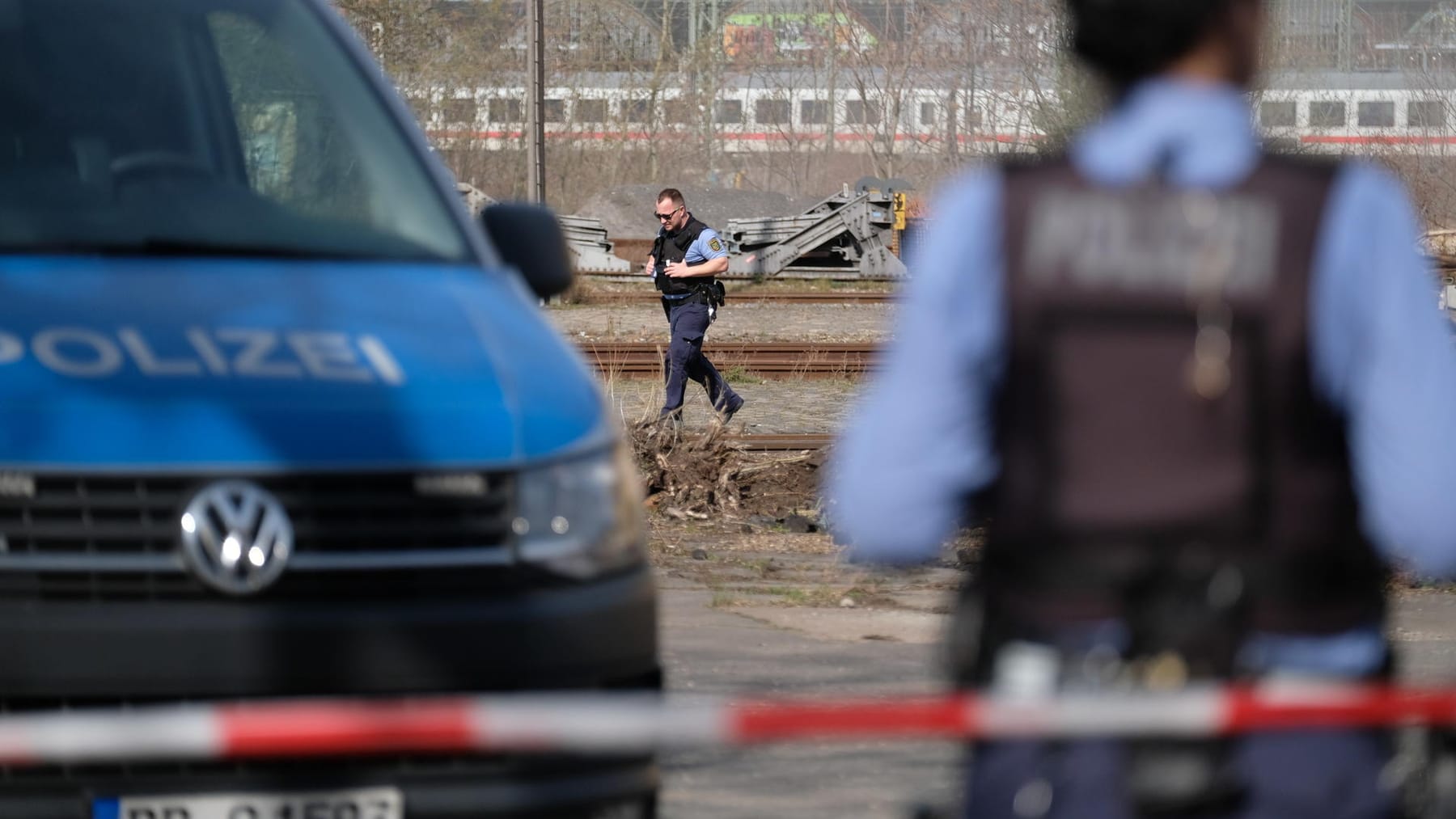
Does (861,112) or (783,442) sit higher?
(861,112)

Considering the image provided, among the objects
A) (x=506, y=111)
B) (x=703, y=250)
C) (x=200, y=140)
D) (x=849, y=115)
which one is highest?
(x=849, y=115)

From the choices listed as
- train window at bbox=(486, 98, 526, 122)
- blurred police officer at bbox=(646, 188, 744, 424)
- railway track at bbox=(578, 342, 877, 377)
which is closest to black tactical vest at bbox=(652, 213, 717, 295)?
blurred police officer at bbox=(646, 188, 744, 424)

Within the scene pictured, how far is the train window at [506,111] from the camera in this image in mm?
56031

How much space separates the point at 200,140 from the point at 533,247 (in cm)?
81

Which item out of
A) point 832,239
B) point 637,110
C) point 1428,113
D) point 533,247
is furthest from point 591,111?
point 533,247

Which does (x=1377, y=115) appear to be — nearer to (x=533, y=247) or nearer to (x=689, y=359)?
(x=689, y=359)

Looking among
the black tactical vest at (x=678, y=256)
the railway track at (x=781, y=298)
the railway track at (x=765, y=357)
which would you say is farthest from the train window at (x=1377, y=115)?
the black tactical vest at (x=678, y=256)

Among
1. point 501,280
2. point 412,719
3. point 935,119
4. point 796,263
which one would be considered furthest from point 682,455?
point 935,119

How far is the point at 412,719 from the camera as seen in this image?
241 cm

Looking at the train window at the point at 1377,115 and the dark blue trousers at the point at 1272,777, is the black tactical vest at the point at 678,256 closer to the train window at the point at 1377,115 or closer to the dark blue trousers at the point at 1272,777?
the dark blue trousers at the point at 1272,777

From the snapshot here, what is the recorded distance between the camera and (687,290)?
1394 cm

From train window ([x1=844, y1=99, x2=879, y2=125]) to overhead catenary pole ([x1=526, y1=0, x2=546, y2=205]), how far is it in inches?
1608

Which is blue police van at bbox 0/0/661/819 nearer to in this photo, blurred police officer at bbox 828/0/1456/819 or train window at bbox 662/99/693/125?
blurred police officer at bbox 828/0/1456/819

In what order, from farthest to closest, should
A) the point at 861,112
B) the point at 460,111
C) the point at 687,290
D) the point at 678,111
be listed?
the point at 861,112 < the point at 678,111 < the point at 460,111 < the point at 687,290
